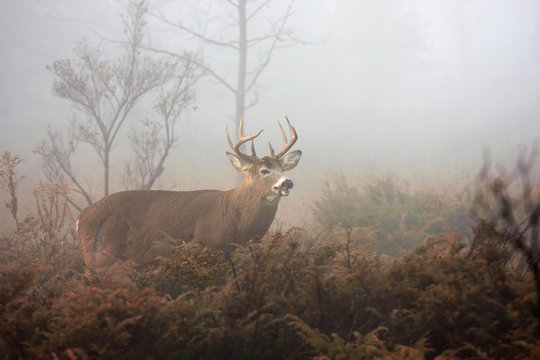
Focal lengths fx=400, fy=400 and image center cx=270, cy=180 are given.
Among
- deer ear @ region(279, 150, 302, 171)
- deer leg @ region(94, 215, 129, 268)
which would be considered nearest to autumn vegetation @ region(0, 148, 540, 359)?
deer leg @ region(94, 215, 129, 268)

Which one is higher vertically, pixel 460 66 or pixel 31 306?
pixel 460 66

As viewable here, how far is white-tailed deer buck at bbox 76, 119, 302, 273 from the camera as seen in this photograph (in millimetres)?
4121

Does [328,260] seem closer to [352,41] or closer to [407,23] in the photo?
[407,23]

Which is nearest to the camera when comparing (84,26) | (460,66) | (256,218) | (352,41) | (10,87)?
(256,218)

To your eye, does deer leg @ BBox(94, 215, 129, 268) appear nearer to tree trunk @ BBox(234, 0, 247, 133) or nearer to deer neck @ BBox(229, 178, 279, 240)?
deer neck @ BBox(229, 178, 279, 240)

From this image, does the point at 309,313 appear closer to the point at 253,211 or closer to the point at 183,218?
the point at 253,211

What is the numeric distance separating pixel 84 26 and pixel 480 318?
126ft

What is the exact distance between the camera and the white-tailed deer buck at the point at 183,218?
162 inches

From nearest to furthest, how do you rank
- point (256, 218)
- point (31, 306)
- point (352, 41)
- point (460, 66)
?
point (31, 306)
point (256, 218)
point (460, 66)
point (352, 41)

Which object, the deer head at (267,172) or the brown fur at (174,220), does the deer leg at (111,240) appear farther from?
the deer head at (267,172)

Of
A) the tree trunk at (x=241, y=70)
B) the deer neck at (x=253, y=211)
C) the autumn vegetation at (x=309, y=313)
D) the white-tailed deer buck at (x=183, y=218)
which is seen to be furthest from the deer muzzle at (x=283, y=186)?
the tree trunk at (x=241, y=70)

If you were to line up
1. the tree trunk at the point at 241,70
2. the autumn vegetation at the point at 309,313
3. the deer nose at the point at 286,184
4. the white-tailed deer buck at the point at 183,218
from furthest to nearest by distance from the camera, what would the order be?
the tree trunk at the point at 241,70 → the white-tailed deer buck at the point at 183,218 → the deer nose at the point at 286,184 → the autumn vegetation at the point at 309,313

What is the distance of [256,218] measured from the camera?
4.16 m

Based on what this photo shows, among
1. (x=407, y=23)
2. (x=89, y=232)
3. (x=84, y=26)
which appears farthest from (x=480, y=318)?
(x=84, y=26)
